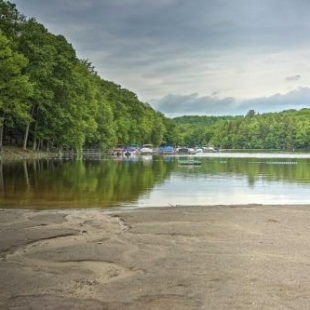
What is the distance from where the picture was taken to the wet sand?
26.0 ft

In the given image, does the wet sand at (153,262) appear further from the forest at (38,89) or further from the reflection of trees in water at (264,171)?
the forest at (38,89)

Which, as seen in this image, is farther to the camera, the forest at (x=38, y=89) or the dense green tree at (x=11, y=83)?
the forest at (x=38, y=89)

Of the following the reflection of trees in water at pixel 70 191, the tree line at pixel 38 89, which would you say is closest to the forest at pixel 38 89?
the tree line at pixel 38 89

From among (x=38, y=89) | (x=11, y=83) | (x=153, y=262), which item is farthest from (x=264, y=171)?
(x=153, y=262)

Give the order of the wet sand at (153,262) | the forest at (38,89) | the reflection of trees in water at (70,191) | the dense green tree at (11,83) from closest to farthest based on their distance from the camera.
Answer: the wet sand at (153,262) < the reflection of trees in water at (70,191) < the dense green tree at (11,83) < the forest at (38,89)

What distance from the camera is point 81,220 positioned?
16281 millimetres

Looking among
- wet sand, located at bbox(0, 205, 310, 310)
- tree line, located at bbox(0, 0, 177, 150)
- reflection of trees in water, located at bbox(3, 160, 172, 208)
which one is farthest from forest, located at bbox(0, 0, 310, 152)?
wet sand, located at bbox(0, 205, 310, 310)

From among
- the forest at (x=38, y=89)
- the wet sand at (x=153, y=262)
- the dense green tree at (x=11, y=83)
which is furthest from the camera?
the forest at (x=38, y=89)

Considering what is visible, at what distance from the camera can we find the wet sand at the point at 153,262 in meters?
7.93

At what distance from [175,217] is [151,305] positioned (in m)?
9.53

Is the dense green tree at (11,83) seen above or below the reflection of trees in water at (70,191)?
above

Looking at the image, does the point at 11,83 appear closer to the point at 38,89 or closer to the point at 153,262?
the point at 38,89

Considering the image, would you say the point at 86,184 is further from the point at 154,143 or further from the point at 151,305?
the point at 154,143

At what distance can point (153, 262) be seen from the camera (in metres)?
10.4
